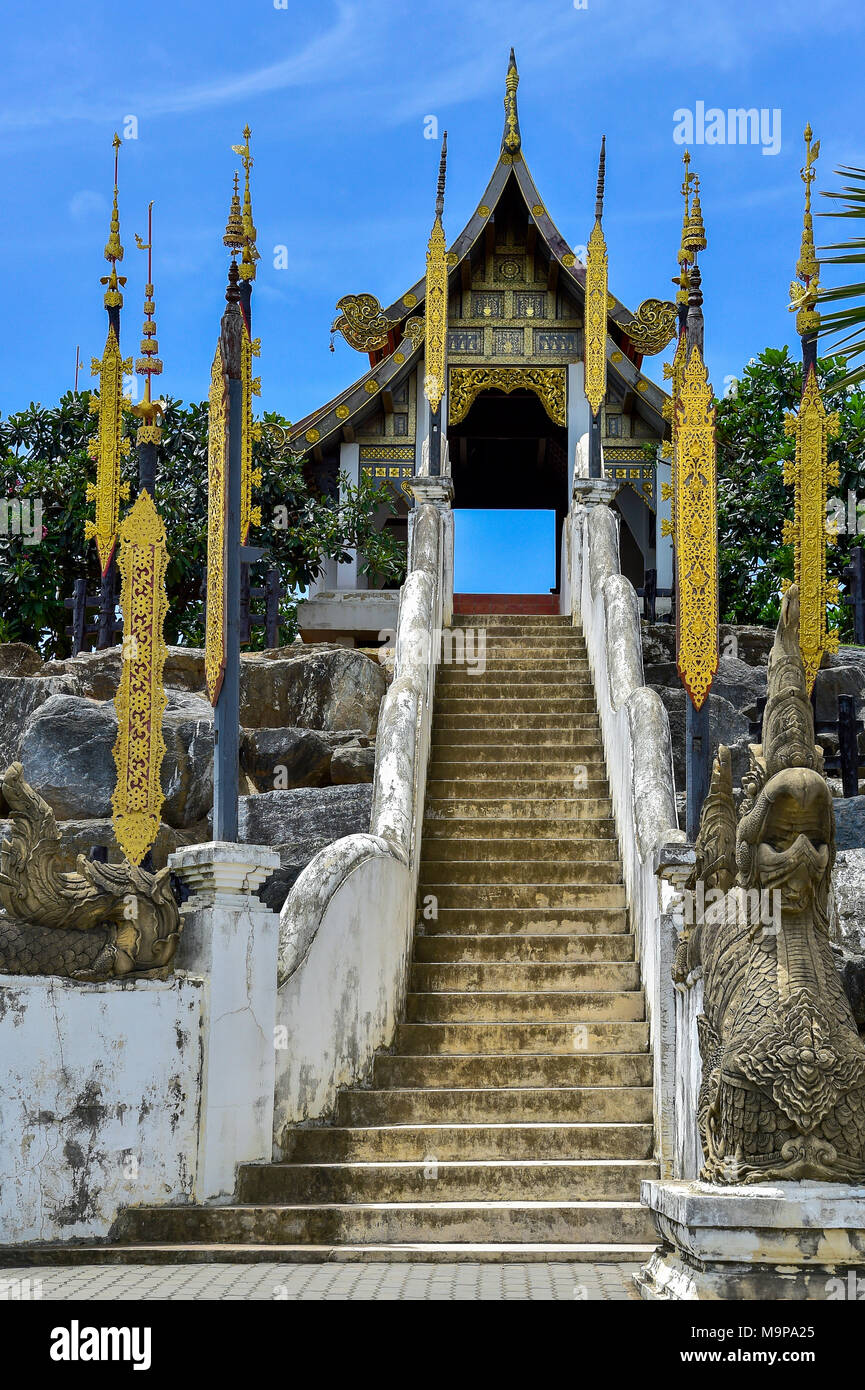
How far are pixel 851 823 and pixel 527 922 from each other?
2.99 m

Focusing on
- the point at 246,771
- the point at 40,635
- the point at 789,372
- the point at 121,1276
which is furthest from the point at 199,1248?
the point at 789,372

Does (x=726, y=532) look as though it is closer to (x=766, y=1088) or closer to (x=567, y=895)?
(x=567, y=895)

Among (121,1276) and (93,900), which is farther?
(93,900)

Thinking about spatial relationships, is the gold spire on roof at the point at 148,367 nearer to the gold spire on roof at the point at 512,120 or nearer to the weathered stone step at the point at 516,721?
the weathered stone step at the point at 516,721

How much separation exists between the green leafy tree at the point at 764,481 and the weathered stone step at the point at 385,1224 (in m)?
12.3

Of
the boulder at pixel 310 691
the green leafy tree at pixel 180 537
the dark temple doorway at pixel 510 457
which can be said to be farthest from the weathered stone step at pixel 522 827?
the dark temple doorway at pixel 510 457

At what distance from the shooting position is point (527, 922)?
975 cm

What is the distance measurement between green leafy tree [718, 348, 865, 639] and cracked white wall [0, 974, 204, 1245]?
12700mm

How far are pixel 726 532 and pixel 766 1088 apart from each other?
593 inches

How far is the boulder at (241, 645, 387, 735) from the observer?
1477cm

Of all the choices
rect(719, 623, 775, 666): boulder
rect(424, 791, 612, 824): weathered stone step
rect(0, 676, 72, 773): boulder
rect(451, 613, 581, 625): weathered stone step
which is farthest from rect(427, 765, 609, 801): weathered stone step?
rect(719, 623, 775, 666): boulder

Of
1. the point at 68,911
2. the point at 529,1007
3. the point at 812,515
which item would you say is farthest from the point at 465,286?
the point at 68,911

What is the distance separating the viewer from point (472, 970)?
366 inches

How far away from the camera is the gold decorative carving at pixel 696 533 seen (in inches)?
331
